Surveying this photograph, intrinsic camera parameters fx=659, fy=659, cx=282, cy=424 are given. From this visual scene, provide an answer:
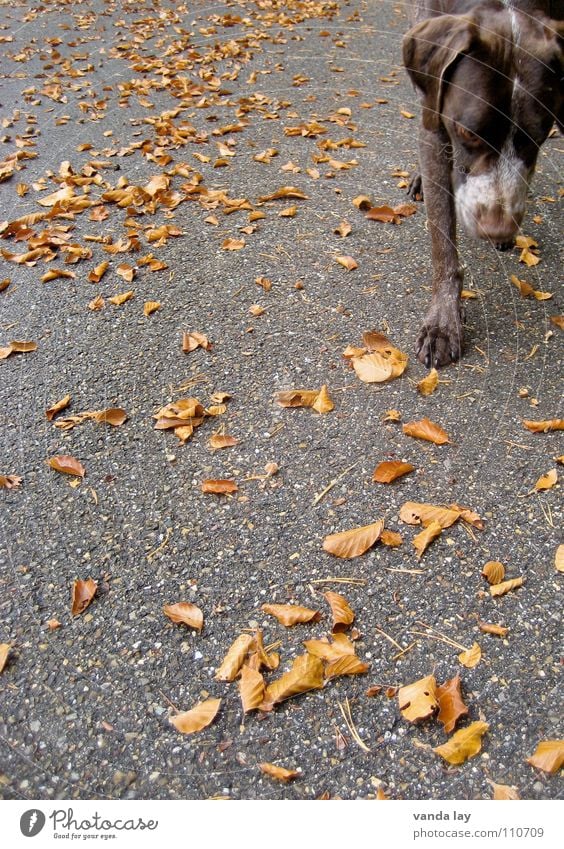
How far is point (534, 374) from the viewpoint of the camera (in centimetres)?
308

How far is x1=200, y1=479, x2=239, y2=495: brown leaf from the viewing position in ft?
8.55

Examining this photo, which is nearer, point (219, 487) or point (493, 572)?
point (493, 572)

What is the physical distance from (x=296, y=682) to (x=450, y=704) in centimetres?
44

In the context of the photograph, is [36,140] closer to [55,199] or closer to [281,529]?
[55,199]

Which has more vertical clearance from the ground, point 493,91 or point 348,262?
point 493,91

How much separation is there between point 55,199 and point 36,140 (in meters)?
1.56

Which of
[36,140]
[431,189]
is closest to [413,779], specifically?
[431,189]

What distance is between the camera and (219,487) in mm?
2615

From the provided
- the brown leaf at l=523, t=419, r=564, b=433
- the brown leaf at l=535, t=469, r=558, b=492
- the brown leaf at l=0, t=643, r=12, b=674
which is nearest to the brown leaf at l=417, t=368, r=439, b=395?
the brown leaf at l=523, t=419, r=564, b=433

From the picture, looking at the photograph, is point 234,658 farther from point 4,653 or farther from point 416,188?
point 416,188

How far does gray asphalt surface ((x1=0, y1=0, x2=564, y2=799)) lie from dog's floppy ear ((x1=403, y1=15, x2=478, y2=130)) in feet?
3.51

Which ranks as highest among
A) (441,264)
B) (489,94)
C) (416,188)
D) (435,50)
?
(435,50)

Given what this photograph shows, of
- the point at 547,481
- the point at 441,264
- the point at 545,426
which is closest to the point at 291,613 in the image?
the point at 547,481

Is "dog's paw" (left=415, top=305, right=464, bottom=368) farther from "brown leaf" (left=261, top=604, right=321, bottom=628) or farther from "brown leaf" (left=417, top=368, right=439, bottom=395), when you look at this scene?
"brown leaf" (left=261, top=604, right=321, bottom=628)
